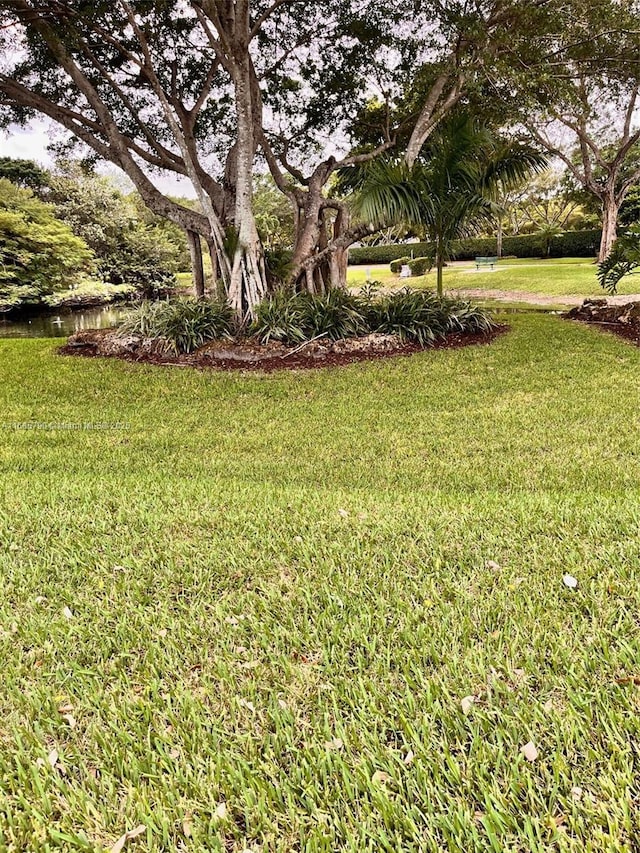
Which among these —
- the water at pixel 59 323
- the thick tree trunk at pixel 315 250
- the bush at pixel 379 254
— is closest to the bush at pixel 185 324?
the thick tree trunk at pixel 315 250

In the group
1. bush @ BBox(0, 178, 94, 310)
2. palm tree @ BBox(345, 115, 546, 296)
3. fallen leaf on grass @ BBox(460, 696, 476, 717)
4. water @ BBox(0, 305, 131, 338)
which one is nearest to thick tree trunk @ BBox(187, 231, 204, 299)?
palm tree @ BBox(345, 115, 546, 296)

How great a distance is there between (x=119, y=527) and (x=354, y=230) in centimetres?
764

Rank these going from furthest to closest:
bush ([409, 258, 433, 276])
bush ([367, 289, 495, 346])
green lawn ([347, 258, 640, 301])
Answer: bush ([409, 258, 433, 276]), green lawn ([347, 258, 640, 301]), bush ([367, 289, 495, 346])

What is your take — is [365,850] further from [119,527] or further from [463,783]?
[119,527]

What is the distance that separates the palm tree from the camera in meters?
7.94

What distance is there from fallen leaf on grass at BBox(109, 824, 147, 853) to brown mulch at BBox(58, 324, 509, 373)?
592 centimetres

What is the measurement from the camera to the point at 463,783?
3.92 ft

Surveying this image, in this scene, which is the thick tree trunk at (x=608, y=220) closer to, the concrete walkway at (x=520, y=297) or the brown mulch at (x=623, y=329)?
the concrete walkway at (x=520, y=297)

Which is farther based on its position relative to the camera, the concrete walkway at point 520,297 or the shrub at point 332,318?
the concrete walkway at point 520,297

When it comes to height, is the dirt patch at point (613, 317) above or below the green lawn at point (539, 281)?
below

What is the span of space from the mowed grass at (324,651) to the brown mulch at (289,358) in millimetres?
3311

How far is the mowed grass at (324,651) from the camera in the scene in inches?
45.8

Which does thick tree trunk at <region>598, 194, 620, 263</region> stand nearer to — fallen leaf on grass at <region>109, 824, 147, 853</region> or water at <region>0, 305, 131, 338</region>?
water at <region>0, 305, 131, 338</region>

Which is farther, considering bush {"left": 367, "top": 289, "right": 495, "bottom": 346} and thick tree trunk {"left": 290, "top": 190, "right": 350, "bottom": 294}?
thick tree trunk {"left": 290, "top": 190, "right": 350, "bottom": 294}
